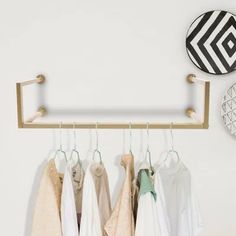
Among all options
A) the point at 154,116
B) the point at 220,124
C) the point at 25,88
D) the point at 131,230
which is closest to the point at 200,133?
the point at 220,124

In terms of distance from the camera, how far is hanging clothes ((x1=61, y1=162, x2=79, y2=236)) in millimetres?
1292

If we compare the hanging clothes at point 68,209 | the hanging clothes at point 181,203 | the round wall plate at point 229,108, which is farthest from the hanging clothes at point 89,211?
the round wall plate at point 229,108

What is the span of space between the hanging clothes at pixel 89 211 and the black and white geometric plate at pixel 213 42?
2.23ft

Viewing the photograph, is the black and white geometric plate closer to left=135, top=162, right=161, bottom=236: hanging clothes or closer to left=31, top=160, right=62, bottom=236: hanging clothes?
left=135, top=162, right=161, bottom=236: hanging clothes

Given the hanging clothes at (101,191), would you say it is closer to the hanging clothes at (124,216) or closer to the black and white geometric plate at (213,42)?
the hanging clothes at (124,216)

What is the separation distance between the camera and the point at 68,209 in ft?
4.24

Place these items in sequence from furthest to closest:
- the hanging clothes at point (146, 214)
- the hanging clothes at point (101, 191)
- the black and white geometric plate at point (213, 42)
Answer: the black and white geometric plate at point (213, 42) → the hanging clothes at point (101, 191) → the hanging clothes at point (146, 214)

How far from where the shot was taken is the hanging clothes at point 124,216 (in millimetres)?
1272

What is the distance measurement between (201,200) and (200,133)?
1.01 ft

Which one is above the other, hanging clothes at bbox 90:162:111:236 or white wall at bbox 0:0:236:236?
white wall at bbox 0:0:236:236

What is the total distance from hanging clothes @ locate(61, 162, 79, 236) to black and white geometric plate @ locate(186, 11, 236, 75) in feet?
2.38

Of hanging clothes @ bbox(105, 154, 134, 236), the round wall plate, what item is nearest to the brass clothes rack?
hanging clothes @ bbox(105, 154, 134, 236)

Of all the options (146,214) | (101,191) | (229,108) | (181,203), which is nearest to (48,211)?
(101,191)

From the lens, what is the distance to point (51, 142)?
5.37 ft
